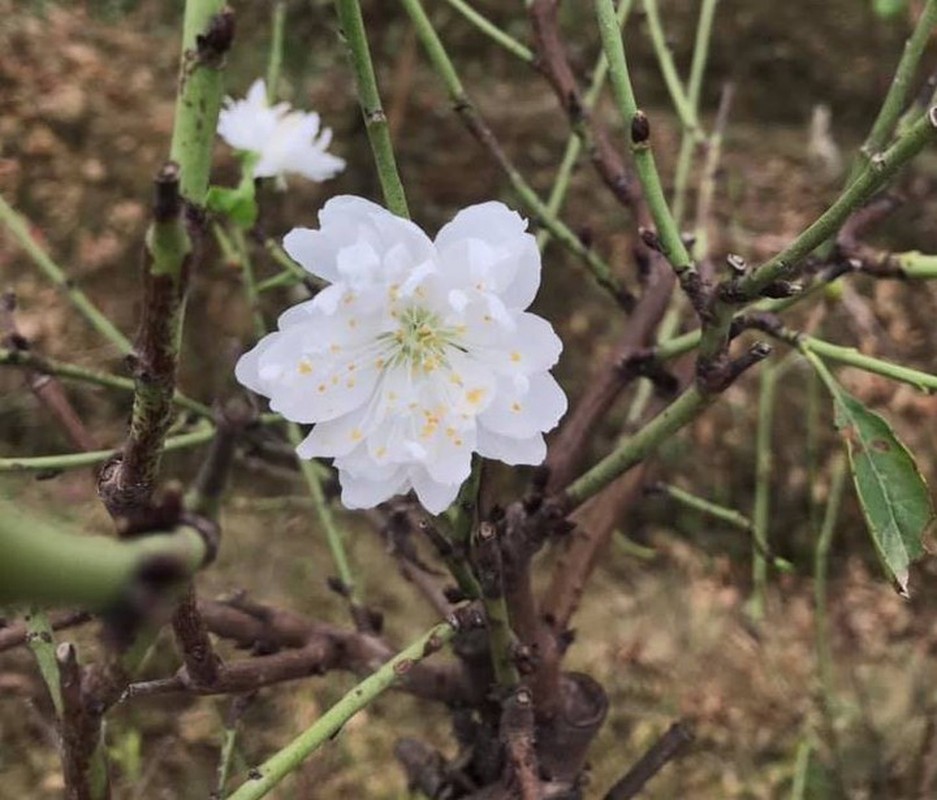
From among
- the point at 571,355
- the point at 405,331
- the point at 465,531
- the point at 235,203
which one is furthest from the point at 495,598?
the point at 571,355

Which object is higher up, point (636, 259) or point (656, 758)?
point (636, 259)

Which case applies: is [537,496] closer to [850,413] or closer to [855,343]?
[850,413]

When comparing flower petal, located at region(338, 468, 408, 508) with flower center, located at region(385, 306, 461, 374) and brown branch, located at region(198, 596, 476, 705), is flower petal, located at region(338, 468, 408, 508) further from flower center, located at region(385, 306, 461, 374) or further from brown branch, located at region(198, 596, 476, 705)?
brown branch, located at region(198, 596, 476, 705)

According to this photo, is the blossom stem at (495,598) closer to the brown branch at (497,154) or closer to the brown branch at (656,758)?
the brown branch at (656,758)

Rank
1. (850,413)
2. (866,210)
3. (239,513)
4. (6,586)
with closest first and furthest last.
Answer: (6,586) < (850,413) < (866,210) < (239,513)

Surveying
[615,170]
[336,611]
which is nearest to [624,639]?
[336,611]

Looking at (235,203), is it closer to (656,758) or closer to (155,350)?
(155,350)
